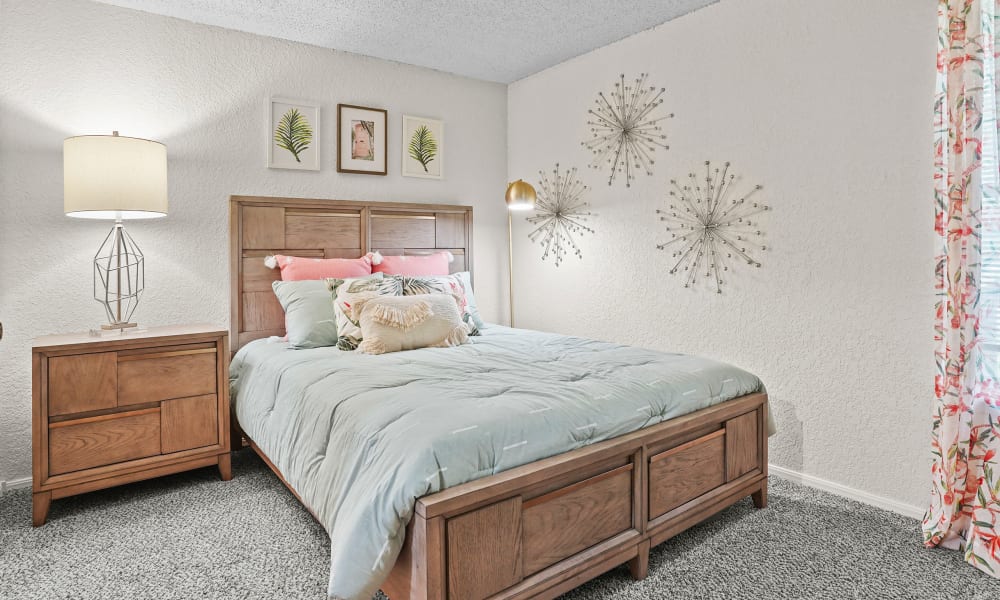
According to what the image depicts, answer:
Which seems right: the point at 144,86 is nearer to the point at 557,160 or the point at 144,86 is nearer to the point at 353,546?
the point at 557,160

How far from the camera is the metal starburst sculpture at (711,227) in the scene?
298 centimetres

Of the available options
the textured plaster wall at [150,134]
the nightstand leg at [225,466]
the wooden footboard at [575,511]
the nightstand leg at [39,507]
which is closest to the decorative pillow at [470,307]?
the textured plaster wall at [150,134]

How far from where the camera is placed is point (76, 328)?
294 centimetres

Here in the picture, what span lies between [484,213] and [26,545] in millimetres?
3258

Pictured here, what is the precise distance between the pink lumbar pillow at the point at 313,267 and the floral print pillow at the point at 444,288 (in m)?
0.28

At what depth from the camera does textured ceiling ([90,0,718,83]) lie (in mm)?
3047

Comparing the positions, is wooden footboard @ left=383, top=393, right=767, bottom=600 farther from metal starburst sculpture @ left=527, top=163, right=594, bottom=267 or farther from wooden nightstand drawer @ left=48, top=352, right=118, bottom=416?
metal starburst sculpture @ left=527, top=163, right=594, bottom=267

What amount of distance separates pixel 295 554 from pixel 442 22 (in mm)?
2840

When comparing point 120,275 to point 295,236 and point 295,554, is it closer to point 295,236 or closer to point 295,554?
point 295,236

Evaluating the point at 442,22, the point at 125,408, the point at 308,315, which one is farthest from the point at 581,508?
the point at 442,22

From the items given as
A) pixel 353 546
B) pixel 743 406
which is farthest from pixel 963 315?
pixel 353 546

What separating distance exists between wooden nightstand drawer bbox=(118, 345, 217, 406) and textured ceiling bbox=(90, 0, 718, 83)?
1829 mm

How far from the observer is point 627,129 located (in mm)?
3590

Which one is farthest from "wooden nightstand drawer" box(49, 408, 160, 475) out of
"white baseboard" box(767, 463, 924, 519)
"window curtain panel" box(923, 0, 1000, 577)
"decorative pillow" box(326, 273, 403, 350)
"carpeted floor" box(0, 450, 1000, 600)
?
"window curtain panel" box(923, 0, 1000, 577)
